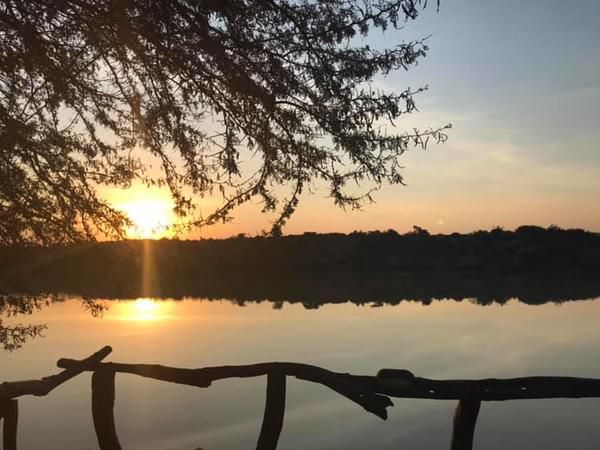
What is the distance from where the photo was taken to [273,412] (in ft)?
11.9

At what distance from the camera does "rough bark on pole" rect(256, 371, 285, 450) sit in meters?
3.61

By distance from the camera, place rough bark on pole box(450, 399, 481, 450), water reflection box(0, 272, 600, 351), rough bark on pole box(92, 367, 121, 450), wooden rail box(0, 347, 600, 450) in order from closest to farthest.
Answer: wooden rail box(0, 347, 600, 450)
rough bark on pole box(450, 399, 481, 450)
rough bark on pole box(92, 367, 121, 450)
water reflection box(0, 272, 600, 351)

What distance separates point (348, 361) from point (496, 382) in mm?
12322

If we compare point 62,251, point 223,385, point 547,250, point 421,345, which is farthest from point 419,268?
point 62,251

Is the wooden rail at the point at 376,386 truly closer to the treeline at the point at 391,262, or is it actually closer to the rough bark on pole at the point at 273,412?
the rough bark on pole at the point at 273,412

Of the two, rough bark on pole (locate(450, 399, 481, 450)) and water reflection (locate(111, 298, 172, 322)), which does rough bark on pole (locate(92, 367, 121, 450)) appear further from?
water reflection (locate(111, 298, 172, 322))

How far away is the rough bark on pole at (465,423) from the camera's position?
355cm

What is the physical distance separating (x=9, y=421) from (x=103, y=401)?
69cm

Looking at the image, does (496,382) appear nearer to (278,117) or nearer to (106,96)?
(278,117)

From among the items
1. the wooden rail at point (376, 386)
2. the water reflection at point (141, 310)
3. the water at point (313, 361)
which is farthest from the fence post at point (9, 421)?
the water reflection at point (141, 310)

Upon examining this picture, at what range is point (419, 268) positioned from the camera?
49.1 meters

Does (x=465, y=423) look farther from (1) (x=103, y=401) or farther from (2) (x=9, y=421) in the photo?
(2) (x=9, y=421)

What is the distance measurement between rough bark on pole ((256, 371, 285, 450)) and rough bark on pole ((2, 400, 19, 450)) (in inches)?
65.5

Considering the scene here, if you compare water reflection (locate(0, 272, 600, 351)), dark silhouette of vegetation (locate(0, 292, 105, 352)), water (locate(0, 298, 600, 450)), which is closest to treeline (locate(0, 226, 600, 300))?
water reflection (locate(0, 272, 600, 351))
